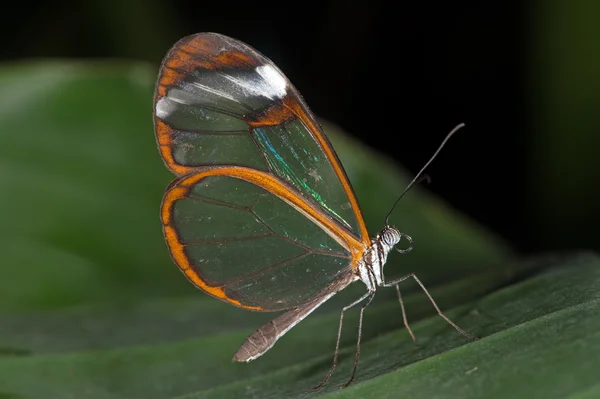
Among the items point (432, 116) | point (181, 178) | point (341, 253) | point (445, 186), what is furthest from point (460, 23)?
point (181, 178)


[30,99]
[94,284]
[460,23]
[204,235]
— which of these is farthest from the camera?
[460,23]

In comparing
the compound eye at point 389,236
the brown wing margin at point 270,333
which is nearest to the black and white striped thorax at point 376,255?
the compound eye at point 389,236

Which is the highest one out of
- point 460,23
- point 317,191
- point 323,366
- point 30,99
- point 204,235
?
point 460,23

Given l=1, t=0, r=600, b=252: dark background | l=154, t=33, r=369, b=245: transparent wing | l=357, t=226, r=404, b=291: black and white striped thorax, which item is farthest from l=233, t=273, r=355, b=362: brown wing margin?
l=1, t=0, r=600, b=252: dark background

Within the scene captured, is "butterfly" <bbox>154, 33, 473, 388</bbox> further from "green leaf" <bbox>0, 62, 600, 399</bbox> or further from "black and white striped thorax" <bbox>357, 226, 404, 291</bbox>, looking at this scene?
"green leaf" <bbox>0, 62, 600, 399</bbox>

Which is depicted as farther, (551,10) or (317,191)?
(551,10)

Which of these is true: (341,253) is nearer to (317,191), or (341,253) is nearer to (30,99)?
(317,191)

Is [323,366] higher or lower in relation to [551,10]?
lower
